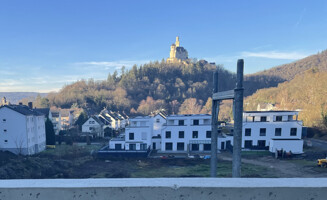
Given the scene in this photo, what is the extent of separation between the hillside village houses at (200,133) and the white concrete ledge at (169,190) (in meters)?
23.2

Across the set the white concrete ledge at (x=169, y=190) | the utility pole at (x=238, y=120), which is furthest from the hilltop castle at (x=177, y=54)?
the white concrete ledge at (x=169, y=190)

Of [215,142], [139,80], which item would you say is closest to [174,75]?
[139,80]

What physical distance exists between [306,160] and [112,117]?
3798cm

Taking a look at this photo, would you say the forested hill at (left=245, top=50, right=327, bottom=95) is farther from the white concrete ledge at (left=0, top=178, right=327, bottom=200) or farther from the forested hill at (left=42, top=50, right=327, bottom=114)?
the white concrete ledge at (left=0, top=178, right=327, bottom=200)

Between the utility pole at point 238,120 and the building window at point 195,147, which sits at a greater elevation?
the utility pole at point 238,120

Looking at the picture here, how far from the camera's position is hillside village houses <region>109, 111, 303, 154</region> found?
2367 centimetres

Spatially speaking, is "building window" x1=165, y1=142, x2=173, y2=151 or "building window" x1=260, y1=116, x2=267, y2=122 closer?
"building window" x1=260, y1=116, x2=267, y2=122

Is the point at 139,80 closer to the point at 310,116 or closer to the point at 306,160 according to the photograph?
the point at 310,116

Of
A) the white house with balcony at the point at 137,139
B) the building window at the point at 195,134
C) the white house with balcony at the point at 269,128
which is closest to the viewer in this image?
the white house with balcony at the point at 269,128

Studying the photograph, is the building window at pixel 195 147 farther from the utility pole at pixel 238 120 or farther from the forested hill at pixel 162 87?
the forested hill at pixel 162 87

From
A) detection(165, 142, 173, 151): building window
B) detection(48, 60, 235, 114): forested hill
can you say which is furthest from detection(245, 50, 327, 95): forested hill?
detection(165, 142, 173, 151): building window

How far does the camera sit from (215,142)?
4148 mm

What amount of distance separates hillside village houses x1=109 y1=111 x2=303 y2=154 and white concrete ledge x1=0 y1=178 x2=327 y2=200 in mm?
23153

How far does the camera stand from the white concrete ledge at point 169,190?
1302mm
